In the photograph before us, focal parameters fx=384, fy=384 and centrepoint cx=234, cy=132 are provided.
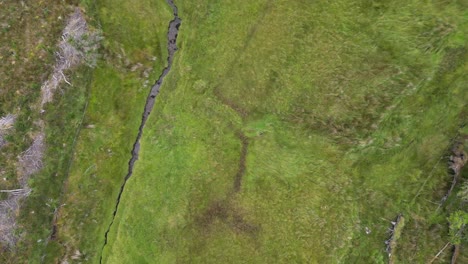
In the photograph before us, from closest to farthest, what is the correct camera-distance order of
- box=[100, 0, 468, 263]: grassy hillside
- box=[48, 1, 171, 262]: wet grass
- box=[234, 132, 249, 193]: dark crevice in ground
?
1. box=[100, 0, 468, 263]: grassy hillside
2. box=[234, 132, 249, 193]: dark crevice in ground
3. box=[48, 1, 171, 262]: wet grass

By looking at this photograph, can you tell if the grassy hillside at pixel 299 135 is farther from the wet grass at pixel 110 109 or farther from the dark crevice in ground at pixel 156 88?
the wet grass at pixel 110 109

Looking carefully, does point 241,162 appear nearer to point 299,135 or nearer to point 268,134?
point 268,134

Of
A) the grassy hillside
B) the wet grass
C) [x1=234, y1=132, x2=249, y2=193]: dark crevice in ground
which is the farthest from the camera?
the wet grass

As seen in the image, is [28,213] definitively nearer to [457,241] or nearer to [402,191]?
[402,191]

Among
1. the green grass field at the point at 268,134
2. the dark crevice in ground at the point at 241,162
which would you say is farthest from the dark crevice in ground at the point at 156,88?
the dark crevice in ground at the point at 241,162

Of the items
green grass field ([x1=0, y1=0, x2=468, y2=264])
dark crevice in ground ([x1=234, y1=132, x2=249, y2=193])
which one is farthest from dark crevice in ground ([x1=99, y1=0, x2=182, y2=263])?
dark crevice in ground ([x1=234, y1=132, x2=249, y2=193])

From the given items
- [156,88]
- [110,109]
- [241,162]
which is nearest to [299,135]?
[241,162]

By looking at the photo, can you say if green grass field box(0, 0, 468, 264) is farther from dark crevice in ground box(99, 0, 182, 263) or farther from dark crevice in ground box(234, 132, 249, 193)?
dark crevice in ground box(99, 0, 182, 263)

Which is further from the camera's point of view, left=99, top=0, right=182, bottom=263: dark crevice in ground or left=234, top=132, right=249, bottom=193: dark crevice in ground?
left=99, top=0, right=182, bottom=263: dark crevice in ground
